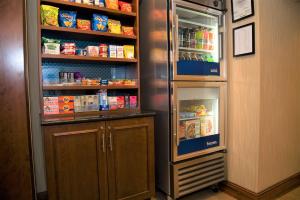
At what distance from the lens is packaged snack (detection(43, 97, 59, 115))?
4.97ft

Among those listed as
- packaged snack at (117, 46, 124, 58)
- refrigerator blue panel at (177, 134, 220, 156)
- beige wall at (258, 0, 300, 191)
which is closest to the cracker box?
refrigerator blue panel at (177, 134, 220, 156)

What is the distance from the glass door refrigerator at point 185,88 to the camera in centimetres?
173

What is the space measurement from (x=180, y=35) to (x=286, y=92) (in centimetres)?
126

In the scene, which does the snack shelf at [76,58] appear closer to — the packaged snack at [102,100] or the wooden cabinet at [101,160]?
the packaged snack at [102,100]

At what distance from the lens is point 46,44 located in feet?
4.97

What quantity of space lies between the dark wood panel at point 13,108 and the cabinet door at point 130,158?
58cm

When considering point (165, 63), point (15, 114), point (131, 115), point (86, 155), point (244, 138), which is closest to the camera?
point (15, 114)

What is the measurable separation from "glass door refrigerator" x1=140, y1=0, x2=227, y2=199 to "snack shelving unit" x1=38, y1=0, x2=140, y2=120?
0.18 meters

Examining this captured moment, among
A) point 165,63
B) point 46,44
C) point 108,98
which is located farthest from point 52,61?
point 165,63

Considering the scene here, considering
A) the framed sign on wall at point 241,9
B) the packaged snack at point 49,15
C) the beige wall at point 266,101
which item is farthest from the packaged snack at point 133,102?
the framed sign on wall at point 241,9

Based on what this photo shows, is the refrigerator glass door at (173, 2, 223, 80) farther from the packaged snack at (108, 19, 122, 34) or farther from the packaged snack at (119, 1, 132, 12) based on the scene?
the packaged snack at (108, 19, 122, 34)

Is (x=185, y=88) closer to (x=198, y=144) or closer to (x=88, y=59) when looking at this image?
(x=198, y=144)

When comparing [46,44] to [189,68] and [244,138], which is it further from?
[244,138]

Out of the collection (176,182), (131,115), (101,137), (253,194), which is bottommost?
(253,194)
